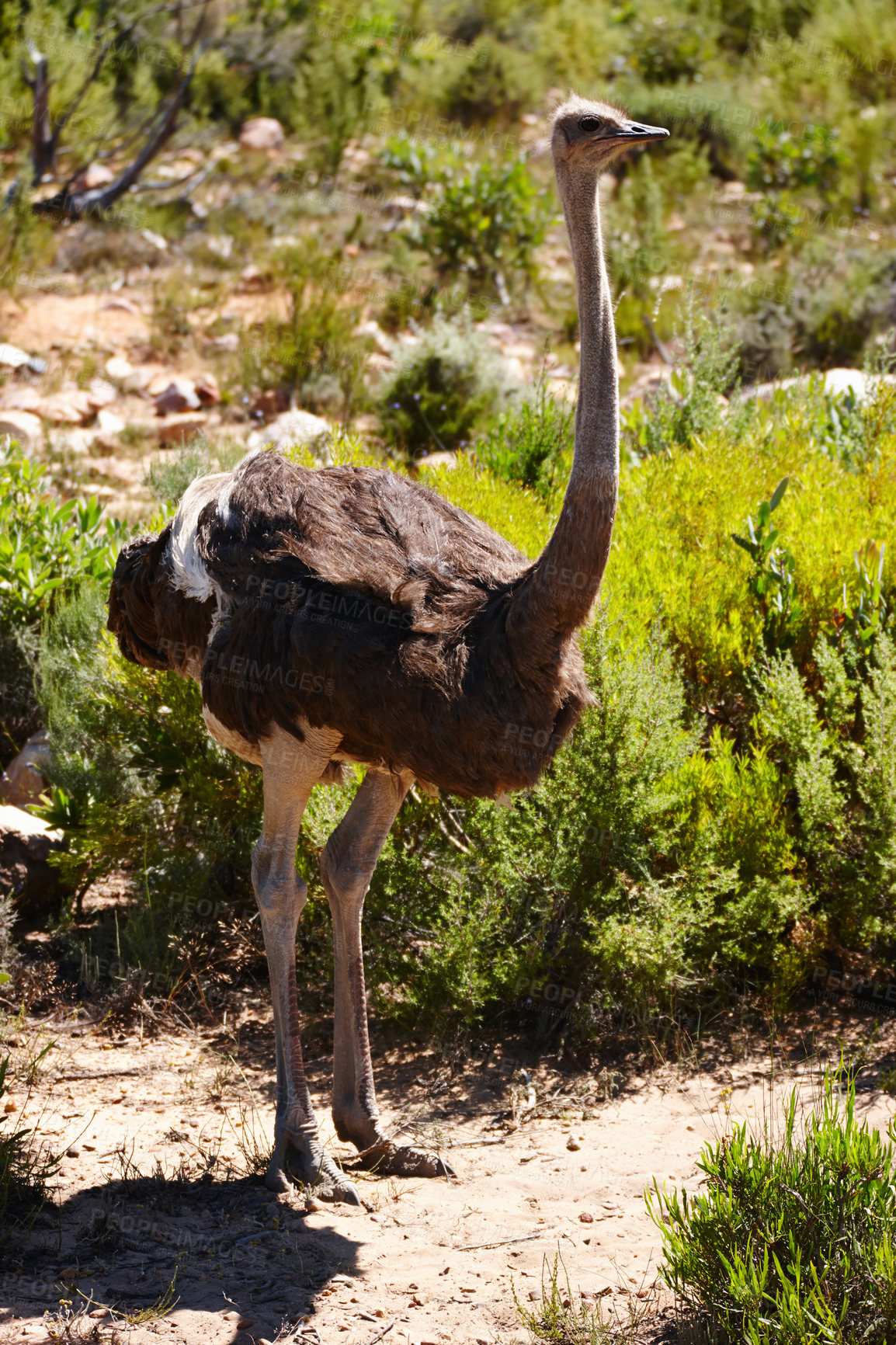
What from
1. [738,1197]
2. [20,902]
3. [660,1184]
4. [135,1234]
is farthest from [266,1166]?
[20,902]

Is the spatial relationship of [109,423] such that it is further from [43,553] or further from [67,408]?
A: [43,553]

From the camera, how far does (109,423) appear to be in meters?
8.67

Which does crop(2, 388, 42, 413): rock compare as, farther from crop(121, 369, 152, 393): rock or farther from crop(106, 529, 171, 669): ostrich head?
crop(106, 529, 171, 669): ostrich head

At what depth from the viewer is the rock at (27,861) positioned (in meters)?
5.07

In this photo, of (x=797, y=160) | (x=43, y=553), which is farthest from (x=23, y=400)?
(x=797, y=160)

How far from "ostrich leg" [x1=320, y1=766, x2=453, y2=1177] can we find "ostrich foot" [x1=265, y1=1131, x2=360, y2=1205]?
157 mm

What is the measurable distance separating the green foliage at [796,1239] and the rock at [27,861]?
3.09m

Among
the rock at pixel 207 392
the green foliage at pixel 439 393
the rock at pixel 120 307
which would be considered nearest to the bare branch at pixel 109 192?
the rock at pixel 120 307

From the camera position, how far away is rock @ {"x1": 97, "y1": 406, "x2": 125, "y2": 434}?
856 cm

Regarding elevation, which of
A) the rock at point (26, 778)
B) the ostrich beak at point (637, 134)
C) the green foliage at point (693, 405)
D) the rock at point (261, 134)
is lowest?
the rock at point (26, 778)

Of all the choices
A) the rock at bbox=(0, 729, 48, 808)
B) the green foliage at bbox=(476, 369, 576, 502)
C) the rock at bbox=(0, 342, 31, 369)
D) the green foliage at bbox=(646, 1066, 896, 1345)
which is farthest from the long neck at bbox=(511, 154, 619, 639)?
the rock at bbox=(0, 342, 31, 369)

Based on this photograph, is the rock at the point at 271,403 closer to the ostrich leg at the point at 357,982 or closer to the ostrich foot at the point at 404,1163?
the ostrich leg at the point at 357,982

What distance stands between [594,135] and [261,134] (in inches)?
485

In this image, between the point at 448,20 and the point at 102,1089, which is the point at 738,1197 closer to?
the point at 102,1089
